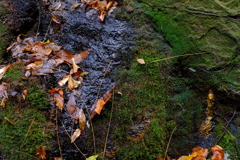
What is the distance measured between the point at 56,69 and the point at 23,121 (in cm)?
74

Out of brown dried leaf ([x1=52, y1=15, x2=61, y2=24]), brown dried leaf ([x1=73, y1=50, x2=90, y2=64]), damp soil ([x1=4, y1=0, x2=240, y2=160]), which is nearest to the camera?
damp soil ([x1=4, y1=0, x2=240, y2=160])

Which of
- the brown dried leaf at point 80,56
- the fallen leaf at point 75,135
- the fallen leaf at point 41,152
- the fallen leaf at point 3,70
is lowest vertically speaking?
the fallen leaf at point 41,152

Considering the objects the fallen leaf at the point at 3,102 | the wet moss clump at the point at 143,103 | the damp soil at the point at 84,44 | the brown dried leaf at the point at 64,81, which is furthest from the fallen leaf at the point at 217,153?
the fallen leaf at the point at 3,102

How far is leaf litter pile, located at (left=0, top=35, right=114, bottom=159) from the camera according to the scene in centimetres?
212

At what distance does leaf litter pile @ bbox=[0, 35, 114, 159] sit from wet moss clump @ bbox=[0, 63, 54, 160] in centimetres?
7

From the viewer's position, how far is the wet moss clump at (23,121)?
6.32 feet

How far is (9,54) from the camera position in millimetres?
2682

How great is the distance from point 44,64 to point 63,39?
1.69 feet

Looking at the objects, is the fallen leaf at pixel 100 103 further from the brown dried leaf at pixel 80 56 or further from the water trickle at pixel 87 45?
the brown dried leaf at pixel 80 56

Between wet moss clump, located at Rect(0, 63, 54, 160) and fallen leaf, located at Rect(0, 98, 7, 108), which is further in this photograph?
fallen leaf, located at Rect(0, 98, 7, 108)

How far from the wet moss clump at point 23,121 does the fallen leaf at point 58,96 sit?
0.33 feet

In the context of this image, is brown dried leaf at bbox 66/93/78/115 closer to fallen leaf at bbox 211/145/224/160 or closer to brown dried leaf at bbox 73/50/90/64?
brown dried leaf at bbox 73/50/90/64

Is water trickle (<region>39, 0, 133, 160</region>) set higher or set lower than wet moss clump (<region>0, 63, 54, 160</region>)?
higher

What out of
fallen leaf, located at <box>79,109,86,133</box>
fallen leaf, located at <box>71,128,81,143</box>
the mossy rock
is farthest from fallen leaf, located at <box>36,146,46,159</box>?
the mossy rock
